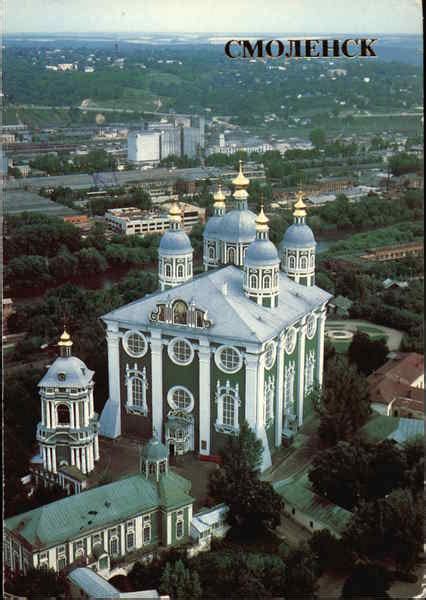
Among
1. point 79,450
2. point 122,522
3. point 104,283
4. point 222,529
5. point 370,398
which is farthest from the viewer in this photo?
point 104,283

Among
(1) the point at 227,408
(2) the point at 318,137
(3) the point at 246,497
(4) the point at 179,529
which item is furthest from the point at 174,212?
(2) the point at 318,137

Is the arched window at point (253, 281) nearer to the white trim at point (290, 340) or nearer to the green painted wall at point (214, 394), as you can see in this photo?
the white trim at point (290, 340)

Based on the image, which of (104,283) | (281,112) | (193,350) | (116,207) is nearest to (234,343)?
(193,350)

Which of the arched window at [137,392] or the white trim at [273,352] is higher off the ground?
the white trim at [273,352]

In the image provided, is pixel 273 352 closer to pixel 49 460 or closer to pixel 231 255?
pixel 231 255

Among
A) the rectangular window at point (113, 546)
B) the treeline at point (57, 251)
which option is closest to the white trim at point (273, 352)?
the rectangular window at point (113, 546)

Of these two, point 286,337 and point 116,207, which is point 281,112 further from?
point 286,337

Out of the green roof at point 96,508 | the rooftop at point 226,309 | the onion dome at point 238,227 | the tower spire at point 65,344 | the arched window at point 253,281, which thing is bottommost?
the green roof at point 96,508
